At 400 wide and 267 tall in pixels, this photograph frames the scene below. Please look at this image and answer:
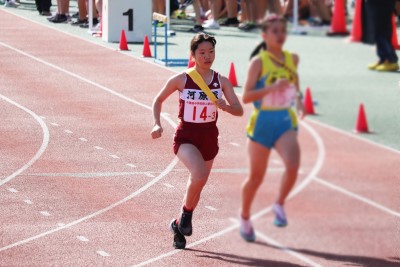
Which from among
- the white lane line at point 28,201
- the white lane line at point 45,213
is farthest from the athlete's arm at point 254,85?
the white lane line at point 28,201

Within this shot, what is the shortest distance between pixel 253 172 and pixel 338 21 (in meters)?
0.50

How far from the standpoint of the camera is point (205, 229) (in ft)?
72.0

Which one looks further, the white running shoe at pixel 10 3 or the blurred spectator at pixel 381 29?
the white running shoe at pixel 10 3

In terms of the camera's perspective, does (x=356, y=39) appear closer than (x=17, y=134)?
Yes

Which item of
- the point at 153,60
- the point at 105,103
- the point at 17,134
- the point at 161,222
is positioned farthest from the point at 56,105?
the point at 161,222

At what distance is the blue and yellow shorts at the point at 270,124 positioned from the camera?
3695 mm

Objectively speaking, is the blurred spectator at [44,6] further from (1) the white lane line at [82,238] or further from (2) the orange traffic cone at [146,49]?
(1) the white lane line at [82,238]

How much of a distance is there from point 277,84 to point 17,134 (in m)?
25.8

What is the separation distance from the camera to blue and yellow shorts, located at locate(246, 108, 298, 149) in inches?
145

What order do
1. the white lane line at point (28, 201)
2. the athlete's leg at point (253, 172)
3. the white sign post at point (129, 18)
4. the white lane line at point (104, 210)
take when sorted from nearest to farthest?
the athlete's leg at point (253, 172)
the white lane line at point (104, 210)
the white lane line at point (28, 201)
the white sign post at point (129, 18)

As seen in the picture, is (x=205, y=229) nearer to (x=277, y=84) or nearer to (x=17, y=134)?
(x=17, y=134)

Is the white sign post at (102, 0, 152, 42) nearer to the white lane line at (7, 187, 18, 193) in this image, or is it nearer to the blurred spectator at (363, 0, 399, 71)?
the white lane line at (7, 187, 18, 193)

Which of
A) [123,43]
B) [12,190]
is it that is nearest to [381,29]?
[12,190]

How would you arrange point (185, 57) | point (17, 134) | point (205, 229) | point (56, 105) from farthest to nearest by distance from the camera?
point (185, 57) → point (56, 105) → point (17, 134) → point (205, 229)
